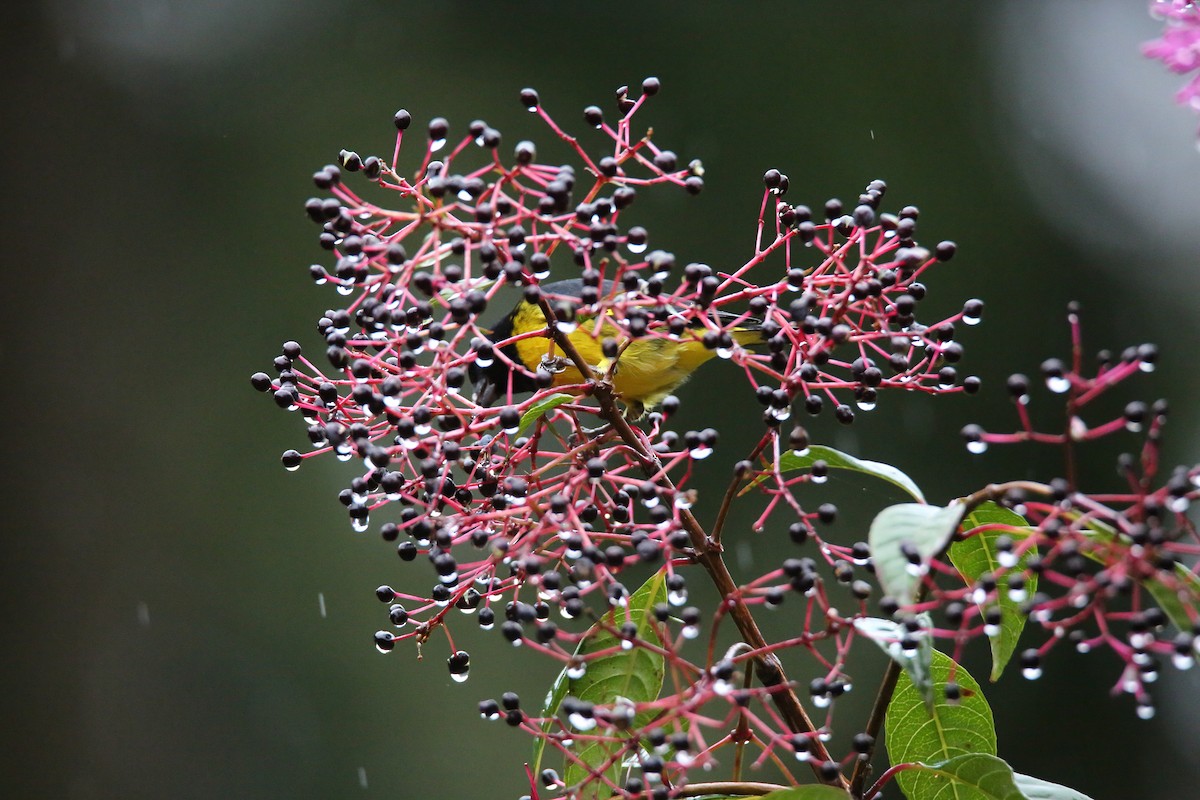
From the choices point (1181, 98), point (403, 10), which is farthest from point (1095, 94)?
point (1181, 98)

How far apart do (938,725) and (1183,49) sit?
0.81 meters

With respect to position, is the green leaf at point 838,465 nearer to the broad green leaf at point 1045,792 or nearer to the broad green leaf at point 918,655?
the broad green leaf at point 918,655

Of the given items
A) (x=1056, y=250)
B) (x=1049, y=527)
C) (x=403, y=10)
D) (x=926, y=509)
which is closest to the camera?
(x=1049, y=527)

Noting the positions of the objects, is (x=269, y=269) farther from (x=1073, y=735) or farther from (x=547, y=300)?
(x=547, y=300)

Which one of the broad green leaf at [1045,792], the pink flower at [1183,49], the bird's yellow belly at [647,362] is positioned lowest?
the broad green leaf at [1045,792]

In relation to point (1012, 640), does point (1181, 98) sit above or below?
above

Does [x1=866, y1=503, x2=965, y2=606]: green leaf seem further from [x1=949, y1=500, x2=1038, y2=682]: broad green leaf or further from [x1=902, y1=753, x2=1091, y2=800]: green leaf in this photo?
[x1=902, y1=753, x2=1091, y2=800]: green leaf

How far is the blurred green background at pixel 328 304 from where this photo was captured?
5.18 meters

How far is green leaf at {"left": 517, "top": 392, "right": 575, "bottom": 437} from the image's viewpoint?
125 cm

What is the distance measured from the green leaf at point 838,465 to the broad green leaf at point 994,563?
74mm

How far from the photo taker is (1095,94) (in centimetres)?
568

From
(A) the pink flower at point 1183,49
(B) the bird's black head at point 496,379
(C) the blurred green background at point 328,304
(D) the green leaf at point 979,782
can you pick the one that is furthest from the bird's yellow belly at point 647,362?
(C) the blurred green background at point 328,304

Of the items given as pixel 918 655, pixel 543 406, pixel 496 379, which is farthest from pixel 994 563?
pixel 496 379

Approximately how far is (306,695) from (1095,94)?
481cm
